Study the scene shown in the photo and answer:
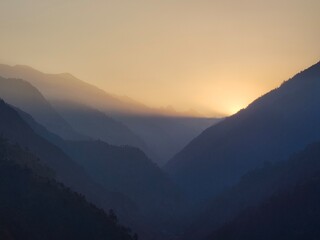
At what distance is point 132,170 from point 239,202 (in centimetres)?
6244

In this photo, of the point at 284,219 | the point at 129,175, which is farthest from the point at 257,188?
the point at 129,175

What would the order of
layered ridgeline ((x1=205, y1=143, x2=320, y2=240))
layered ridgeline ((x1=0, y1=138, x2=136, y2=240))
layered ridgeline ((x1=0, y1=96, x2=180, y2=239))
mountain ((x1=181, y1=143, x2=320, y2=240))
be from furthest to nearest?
mountain ((x1=181, y1=143, x2=320, y2=240)) < layered ridgeline ((x1=0, y1=96, x2=180, y2=239)) < layered ridgeline ((x1=205, y1=143, x2=320, y2=240)) < layered ridgeline ((x1=0, y1=138, x2=136, y2=240))

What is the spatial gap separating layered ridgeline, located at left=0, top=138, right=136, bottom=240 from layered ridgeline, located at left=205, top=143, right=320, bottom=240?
31.1m

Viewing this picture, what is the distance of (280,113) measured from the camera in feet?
641

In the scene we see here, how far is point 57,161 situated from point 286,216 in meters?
55.1

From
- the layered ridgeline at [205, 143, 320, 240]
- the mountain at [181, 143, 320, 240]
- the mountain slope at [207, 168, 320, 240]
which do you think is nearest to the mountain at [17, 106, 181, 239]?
the mountain at [181, 143, 320, 240]

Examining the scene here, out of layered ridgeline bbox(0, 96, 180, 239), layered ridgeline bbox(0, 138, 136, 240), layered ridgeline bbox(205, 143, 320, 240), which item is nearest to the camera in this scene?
layered ridgeline bbox(0, 138, 136, 240)

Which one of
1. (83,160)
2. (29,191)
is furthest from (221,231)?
(83,160)

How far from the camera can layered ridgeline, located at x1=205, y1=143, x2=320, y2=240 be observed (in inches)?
3393

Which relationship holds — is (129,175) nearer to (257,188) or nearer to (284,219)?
(257,188)

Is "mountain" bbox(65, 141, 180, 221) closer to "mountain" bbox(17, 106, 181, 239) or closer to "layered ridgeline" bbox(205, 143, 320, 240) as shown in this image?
"mountain" bbox(17, 106, 181, 239)

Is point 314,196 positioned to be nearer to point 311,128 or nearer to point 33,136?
point 33,136

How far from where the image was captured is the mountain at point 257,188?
114 m

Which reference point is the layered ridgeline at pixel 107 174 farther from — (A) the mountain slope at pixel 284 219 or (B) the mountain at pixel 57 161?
(A) the mountain slope at pixel 284 219
